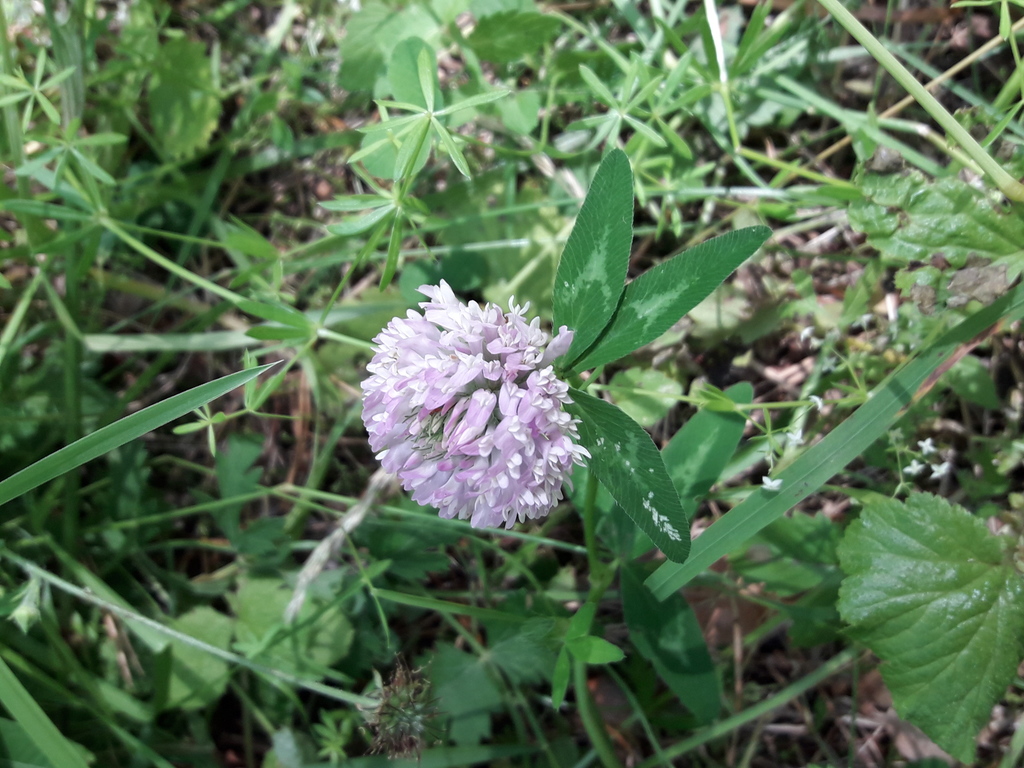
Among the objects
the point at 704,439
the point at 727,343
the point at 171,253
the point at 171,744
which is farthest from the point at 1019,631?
the point at 171,253

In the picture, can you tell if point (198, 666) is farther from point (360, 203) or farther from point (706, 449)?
point (706, 449)

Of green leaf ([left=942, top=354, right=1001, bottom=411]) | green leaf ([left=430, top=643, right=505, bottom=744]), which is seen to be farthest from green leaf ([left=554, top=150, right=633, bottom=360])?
green leaf ([left=942, top=354, right=1001, bottom=411])

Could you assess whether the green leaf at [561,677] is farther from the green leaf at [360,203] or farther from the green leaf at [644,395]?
the green leaf at [360,203]

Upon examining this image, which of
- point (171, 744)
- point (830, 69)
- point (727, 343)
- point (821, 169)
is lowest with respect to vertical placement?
point (171, 744)

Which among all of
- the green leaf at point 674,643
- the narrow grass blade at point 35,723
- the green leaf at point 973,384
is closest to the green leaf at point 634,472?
the green leaf at point 674,643

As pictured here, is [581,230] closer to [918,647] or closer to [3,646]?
[918,647]
